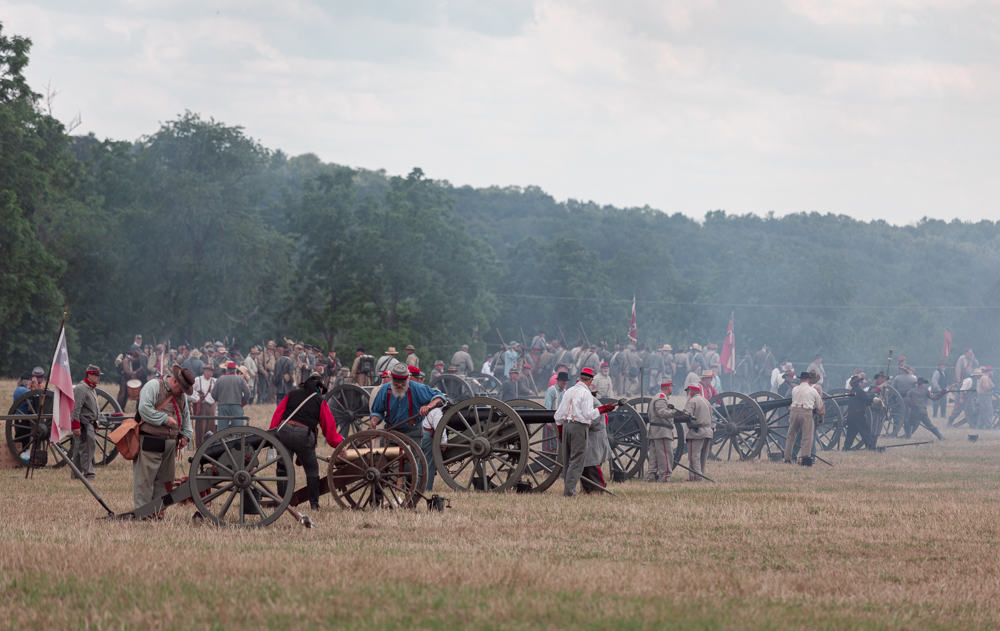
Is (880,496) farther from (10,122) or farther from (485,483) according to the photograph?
(10,122)

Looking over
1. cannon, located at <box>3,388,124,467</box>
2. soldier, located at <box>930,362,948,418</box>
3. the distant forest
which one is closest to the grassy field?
cannon, located at <box>3,388,124,467</box>

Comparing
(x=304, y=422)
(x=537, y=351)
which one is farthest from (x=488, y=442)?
(x=537, y=351)

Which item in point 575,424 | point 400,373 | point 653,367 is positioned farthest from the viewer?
point 653,367

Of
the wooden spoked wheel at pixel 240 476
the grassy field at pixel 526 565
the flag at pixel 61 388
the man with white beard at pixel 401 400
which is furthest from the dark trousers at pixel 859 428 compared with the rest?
the flag at pixel 61 388

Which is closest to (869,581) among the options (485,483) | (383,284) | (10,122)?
(485,483)

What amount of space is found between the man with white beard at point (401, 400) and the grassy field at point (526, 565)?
1110 millimetres

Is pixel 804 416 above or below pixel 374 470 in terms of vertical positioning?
above

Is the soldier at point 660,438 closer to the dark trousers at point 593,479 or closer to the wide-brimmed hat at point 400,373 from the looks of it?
the dark trousers at point 593,479

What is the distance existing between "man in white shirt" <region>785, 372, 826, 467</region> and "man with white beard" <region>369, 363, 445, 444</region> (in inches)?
338

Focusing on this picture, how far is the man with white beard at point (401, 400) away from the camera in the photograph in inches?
569

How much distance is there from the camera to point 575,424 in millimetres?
14945

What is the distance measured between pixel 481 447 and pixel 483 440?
0.28ft

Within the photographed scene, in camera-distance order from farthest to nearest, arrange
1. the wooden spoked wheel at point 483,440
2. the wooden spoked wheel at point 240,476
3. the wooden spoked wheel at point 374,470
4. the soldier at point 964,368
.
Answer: the soldier at point 964,368, the wooden spoked wheel at point 483,440, the wooden spoked wheel at point 374,470, the wooden spoked wheel at point 240,476

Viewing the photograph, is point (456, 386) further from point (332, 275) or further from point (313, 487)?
point (332, 275)
